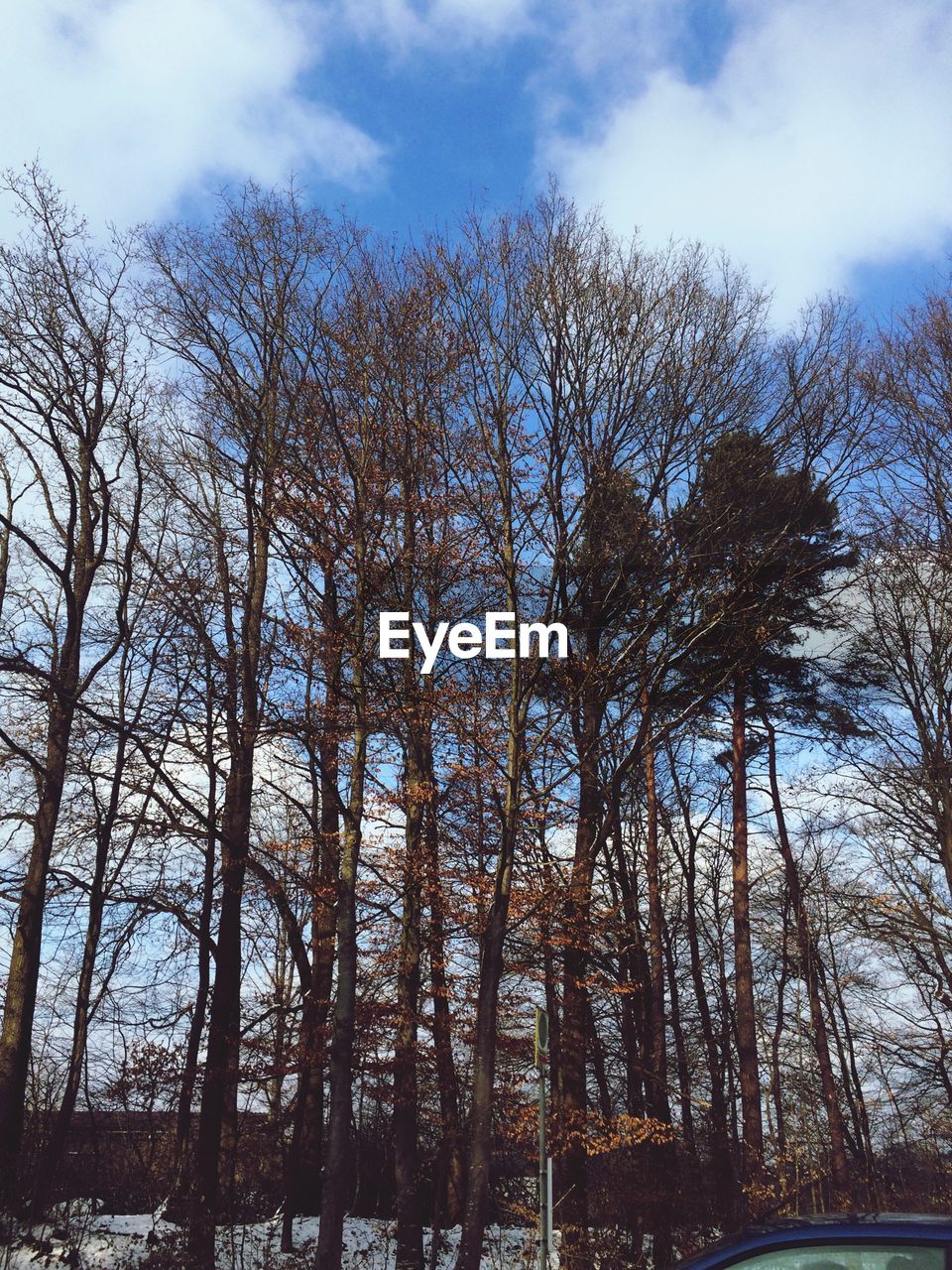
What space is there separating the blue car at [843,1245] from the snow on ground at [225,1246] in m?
11.3

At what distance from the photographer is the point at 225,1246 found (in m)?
16.9

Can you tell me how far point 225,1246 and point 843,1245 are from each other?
51.7ft

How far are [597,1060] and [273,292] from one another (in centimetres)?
1791

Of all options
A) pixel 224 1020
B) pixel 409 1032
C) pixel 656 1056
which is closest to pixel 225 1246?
pixel 224 1020

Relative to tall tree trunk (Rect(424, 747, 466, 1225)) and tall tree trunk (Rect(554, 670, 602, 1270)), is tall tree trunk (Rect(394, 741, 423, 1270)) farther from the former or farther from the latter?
tall tree trunk (Rect(554, 670, 602, 1270))

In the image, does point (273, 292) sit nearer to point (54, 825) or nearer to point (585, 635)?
point (585, 635)

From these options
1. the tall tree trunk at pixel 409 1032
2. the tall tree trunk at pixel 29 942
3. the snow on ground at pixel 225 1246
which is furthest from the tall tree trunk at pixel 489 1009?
the tall tree trunk at pixel 29 942

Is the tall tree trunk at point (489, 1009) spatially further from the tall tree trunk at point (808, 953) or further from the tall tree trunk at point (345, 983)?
the tall tree trunk at point (808, 953)

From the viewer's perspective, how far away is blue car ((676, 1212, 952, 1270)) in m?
4.15

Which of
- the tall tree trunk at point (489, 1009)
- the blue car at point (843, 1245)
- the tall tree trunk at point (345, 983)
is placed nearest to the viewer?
the blue car at point (843, 1245)

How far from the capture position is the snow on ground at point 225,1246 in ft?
46.1

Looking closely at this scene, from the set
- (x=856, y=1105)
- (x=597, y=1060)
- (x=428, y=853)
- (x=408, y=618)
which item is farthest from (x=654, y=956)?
(x=856, y=1105)

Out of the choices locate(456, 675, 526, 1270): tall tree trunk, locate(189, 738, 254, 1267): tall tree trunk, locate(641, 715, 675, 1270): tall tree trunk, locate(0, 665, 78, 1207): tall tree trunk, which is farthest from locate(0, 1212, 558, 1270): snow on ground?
locate(456, 675, 526, 1270): tall tree trunk

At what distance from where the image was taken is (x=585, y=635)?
52.7 ft
